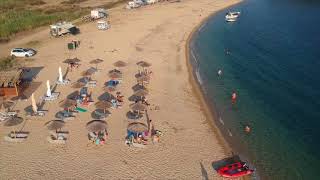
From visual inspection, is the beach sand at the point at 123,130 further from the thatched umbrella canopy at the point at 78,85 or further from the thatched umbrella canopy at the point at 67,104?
the thatched umbrella canopy at the point at 67,104

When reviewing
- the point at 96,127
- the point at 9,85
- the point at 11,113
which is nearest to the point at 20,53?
the point at 9,85

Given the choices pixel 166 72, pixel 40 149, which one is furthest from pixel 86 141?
pixel 166 72

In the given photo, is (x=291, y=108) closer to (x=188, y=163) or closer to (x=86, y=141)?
(x=188, y=163)

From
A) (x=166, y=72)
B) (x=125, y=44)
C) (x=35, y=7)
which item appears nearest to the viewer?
(x=166, y=72)

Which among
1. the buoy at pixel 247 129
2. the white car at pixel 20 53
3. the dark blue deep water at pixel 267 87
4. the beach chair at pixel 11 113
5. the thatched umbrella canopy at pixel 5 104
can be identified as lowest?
the dark blue deep water at pixel 267 87

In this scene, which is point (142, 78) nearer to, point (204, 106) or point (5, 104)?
point (204, 106)

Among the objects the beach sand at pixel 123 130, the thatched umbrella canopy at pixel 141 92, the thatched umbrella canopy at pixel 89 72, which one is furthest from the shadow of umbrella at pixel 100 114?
the thatched umbrella canopy at pixel 89 72
